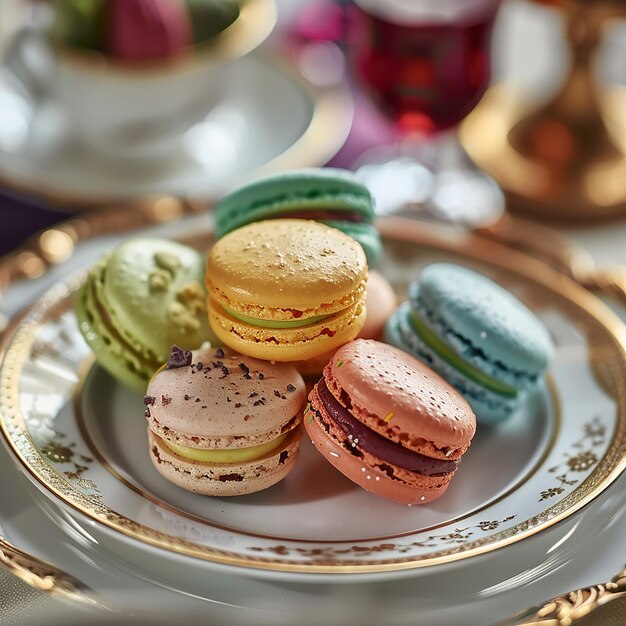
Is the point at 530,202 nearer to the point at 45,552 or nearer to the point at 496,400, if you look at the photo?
the point at 496,400

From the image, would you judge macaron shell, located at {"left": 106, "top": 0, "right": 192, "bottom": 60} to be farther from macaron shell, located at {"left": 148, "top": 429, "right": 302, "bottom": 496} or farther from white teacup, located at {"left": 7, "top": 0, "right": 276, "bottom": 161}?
macaron shell, located at {"left": 148, "top": 429, "right": 302, "bottom": 496}

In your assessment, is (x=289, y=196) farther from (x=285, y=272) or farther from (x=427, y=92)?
(x=427, y=92)

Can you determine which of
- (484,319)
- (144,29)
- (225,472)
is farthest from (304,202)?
(144,29)

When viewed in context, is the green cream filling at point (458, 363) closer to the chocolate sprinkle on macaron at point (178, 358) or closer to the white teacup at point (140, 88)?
the chocolate sprinkle on macaron at point (178, 358)

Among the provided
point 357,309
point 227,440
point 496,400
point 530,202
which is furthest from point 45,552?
point 530,202

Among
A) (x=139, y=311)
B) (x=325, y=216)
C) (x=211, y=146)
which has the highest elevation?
(x=325, y=216)

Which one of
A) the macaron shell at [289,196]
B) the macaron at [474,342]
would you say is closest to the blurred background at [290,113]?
the macaron shell at [289,196]
